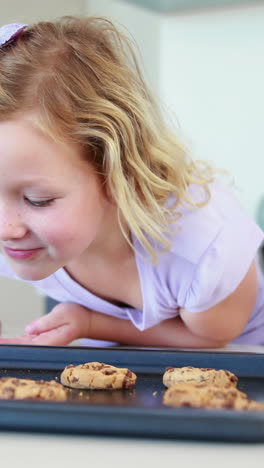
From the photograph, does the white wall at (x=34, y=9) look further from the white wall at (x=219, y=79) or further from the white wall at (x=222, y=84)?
the white wall at (x=222, y=84)

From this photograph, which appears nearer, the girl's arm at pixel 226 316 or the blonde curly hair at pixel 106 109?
the blonde curly hair at pixel 106 109

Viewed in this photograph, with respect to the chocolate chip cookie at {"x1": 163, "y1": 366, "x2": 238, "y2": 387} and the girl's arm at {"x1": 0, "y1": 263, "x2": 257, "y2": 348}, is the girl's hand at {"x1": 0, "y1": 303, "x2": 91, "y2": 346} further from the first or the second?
the chocolate chip cookie at {"x1": 163, "y1": 366, "x2": 238, "y2": 387}

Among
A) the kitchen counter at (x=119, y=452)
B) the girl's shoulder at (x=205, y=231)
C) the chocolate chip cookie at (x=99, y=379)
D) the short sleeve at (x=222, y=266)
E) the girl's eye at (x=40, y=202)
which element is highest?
the kitchen counter at (x=119, y=452)

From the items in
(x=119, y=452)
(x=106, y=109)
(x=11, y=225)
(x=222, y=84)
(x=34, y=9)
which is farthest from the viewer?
(x=34, y=9)

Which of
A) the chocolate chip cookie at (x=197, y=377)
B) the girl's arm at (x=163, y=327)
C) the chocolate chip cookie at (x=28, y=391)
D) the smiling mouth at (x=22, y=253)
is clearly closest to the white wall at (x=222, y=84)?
the girl's arm at (x=163, y=327)

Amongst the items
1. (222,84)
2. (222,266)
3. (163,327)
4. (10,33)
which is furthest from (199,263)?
(222,84)

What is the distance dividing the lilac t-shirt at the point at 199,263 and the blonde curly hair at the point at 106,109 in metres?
0.03

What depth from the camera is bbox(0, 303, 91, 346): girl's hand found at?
113 centimetres

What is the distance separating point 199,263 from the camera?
1.08m

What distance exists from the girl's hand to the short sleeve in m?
0.19

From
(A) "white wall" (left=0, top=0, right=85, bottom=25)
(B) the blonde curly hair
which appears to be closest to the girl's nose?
(B) the blonde curly hair

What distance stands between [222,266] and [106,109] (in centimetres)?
30

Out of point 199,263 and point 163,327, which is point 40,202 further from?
point 163,327

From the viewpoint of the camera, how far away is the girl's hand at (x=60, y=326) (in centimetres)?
113
